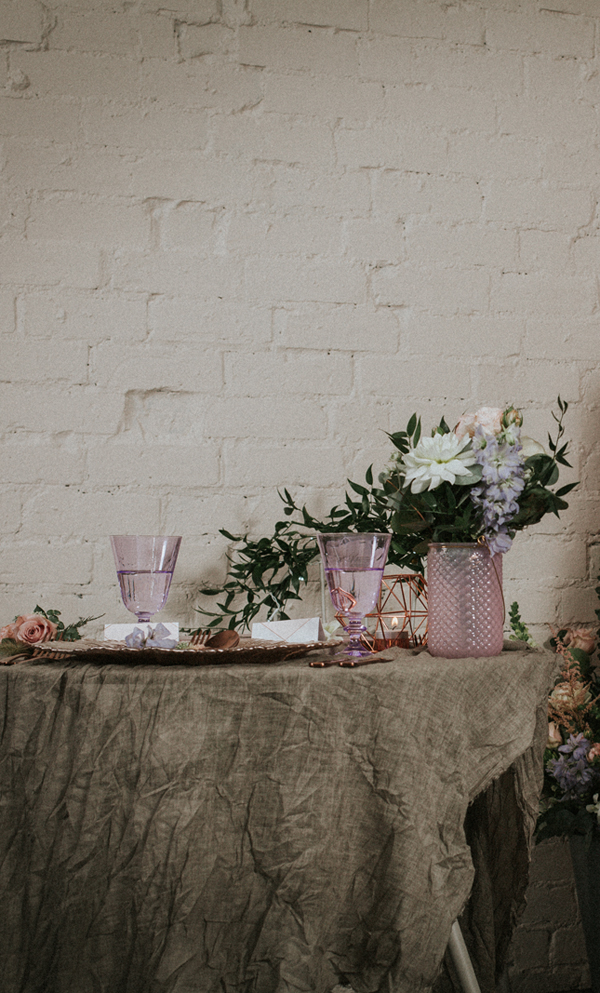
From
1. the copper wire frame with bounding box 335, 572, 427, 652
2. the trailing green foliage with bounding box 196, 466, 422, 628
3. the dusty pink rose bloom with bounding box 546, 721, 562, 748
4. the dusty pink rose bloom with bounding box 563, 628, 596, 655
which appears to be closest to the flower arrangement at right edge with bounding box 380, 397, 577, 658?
the copper wire frame with bounding box 335, 572, 427, 652

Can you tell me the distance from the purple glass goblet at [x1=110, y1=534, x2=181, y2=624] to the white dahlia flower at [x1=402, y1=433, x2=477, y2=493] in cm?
35

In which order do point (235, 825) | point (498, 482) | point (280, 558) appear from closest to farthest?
point (235, 825), point (498, 482), point (280, 558)

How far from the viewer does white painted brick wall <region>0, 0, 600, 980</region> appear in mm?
1411

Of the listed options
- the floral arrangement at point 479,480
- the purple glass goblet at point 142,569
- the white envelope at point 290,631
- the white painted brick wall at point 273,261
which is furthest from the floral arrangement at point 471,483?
the white painted brick wall at point 273,261

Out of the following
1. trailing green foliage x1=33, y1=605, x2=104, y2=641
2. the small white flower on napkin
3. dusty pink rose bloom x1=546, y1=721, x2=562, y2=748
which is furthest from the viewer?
dusty pink rose bloom x1=546, y1=721, x2=562, y2=748

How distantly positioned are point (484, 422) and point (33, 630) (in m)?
0.67

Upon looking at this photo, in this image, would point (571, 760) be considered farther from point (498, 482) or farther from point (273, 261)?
point (273, 261)

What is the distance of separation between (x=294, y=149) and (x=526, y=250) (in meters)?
0.53

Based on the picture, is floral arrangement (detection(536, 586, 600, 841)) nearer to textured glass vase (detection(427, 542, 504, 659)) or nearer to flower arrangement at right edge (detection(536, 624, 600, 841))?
flower arrangement at right edge (detection(536, 624, 600, 841))

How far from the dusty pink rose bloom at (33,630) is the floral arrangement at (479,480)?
0.51 m

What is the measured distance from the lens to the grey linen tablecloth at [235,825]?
795mm

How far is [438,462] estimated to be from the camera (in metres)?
0.95

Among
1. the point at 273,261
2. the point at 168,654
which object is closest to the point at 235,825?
the point at 168,654

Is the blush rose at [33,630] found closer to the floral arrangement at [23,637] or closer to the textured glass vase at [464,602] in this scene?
the floral arrangement at [23,637]
